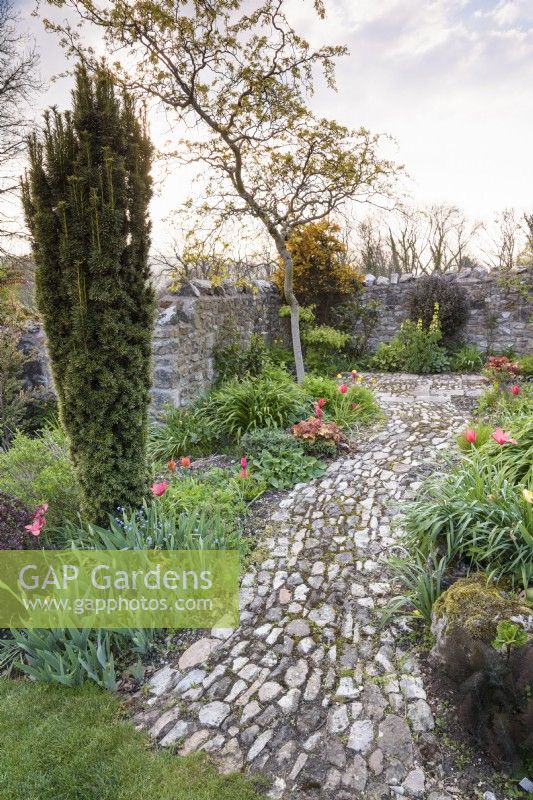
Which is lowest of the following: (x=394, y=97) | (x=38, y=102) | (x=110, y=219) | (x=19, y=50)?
(x=110, y=219)

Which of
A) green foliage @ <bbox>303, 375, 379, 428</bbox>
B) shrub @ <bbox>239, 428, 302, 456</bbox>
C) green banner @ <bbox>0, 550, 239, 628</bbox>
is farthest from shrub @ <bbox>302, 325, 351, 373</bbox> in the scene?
green banner @ <bbox>0, 550, 239, 628</bbox>

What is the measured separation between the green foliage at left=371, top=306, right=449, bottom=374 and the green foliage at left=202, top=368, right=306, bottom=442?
3.83m

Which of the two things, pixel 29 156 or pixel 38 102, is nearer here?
pixel 29 156

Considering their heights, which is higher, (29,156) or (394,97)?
(394,97)

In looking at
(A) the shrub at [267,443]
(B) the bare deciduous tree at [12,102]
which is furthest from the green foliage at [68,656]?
(B) the bare deciduous tree at [12,102]

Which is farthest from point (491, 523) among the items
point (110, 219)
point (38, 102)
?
point (38, 102)

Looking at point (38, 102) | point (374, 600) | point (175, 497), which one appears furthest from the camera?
point (38, 102)

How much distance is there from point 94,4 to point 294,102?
8.03ft

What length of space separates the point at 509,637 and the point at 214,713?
4.79ft

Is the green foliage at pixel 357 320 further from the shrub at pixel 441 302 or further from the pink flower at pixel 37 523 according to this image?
the pink flower at pixel 37 523

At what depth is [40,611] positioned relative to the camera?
2.73 meters

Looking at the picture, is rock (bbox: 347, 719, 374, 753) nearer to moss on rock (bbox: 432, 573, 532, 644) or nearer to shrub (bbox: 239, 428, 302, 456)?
moss on rock (bbox: 432, 573, 532, 644)

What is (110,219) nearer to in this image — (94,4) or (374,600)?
(374,600)


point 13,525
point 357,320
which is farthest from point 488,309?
point 13,525
